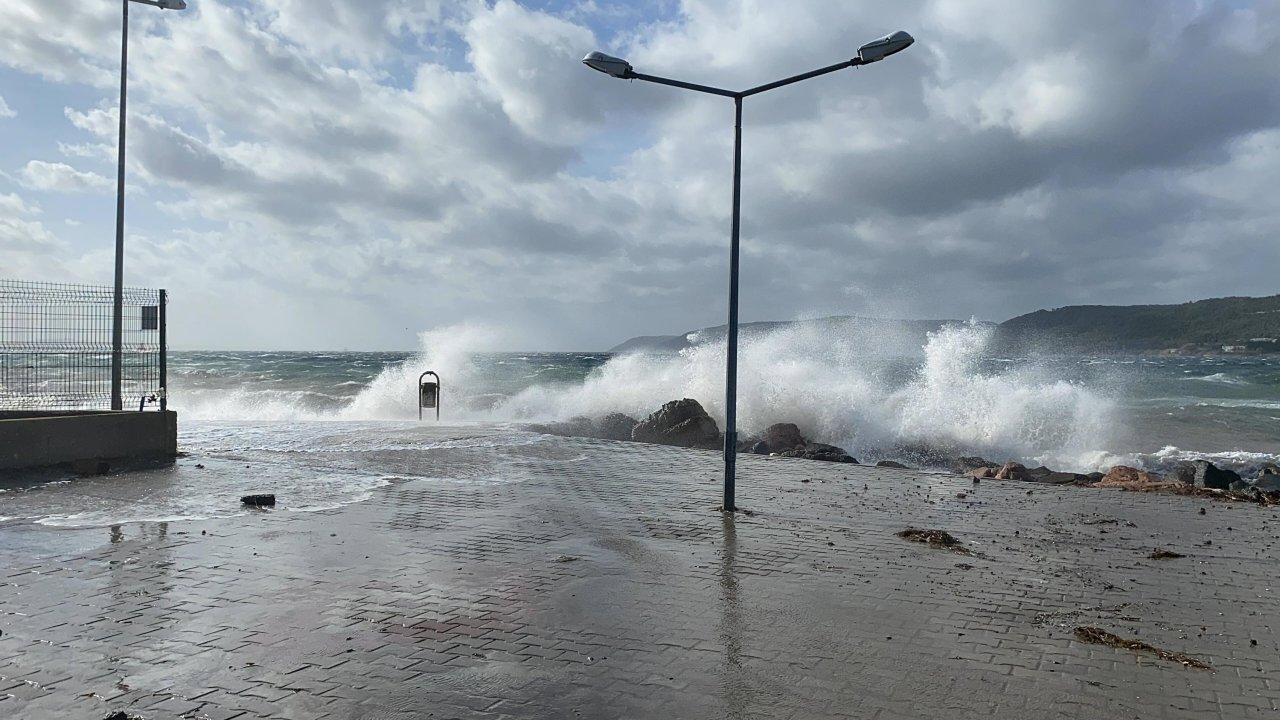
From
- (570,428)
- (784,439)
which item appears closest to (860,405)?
(784,439)

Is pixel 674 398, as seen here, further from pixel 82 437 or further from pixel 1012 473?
pixel 82 437

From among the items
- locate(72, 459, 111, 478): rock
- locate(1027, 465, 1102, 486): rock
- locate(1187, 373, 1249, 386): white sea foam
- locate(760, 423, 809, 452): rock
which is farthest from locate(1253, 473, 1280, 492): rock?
locate(1187, 373, 1249, 386): white sea foam

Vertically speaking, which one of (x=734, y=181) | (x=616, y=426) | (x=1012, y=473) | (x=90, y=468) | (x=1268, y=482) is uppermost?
(x=734, y=181)

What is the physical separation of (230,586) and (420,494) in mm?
4715

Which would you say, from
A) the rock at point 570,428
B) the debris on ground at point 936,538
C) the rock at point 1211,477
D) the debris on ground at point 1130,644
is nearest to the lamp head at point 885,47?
the debris on ground at point 936,538

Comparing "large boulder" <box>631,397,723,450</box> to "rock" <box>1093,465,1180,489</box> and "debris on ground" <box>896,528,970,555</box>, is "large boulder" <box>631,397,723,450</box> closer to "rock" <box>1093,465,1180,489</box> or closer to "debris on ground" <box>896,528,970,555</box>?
"rock" <box>1093,465,1180,489</box>

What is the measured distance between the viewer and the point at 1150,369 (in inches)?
2832

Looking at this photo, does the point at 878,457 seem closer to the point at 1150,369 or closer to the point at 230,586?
the point at 230,586

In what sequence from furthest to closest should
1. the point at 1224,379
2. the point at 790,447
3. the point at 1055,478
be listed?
1. the point at 1224,379
2. the point at 790,447
3. the point at 1055,478

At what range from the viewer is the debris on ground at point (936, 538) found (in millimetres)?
8281

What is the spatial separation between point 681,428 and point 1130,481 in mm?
10056

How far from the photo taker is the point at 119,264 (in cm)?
1388

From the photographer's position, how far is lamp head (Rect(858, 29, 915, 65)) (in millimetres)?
8836

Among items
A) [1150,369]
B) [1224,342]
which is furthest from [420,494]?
[1224,342]
